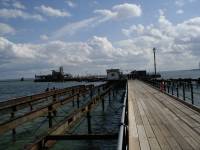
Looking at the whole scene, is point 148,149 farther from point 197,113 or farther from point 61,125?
point 197,113

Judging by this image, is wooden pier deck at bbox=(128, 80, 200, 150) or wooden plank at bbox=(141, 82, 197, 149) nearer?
wooden plank at bbox=(141, 82, 197, 149)

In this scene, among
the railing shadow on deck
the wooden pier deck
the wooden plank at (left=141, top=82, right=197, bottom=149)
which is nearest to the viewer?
the wooden plank at (left=141, top=82, right=197, bottom=149)

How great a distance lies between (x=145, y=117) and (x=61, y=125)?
3.64 m

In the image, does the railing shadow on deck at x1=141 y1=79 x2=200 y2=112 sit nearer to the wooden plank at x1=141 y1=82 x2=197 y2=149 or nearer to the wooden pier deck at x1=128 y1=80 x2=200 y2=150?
the wooden pier deck at x1=128 y1=80 x2=200 y2=150

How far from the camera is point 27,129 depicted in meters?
21.3

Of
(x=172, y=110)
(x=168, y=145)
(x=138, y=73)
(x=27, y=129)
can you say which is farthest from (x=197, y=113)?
(x=138, y=73)

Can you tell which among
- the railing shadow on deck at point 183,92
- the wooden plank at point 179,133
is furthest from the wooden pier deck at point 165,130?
the railing shadow on deck at point 183,92

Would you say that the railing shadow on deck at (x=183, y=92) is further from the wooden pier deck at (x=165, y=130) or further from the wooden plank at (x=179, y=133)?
the wooden plank at (x=179, y=133)

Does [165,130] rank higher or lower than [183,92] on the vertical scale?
lower

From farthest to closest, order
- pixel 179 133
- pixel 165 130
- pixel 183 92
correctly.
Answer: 1. pixel 183 92
2. pixel 165 130
3. pixel 179 133

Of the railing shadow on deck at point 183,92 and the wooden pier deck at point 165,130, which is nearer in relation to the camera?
the wooden pier deck at point 165,130

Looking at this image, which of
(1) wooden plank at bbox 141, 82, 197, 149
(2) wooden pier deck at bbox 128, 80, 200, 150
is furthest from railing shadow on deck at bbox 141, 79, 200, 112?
(1) wooden plank at bbox 141, 82, 197, 149

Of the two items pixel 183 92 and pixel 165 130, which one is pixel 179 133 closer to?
pixel 165 130

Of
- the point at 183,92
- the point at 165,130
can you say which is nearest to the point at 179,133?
the point at 165,130
